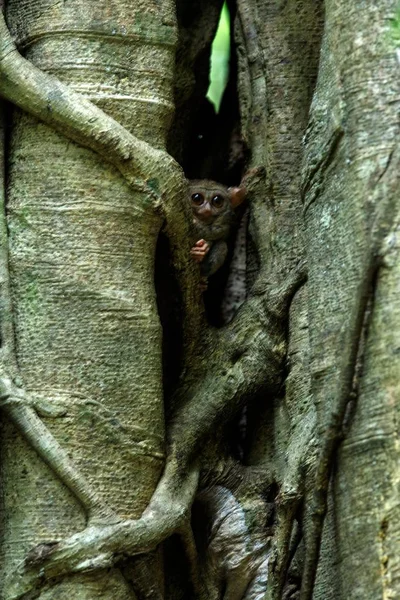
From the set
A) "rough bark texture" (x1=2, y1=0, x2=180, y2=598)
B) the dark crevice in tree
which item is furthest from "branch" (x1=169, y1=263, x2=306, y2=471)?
"rough bark texture" (x1=2, y1=0, x2=180, y2=598)

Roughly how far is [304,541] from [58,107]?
1.63m

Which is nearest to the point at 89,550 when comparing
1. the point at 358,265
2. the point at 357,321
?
the point at 357,321

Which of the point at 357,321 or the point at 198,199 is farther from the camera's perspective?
the point at 198,199

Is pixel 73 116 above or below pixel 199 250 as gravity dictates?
A: above

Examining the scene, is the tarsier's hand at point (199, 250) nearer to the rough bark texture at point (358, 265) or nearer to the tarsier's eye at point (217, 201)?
the tarsier's eye at point (217, 201)

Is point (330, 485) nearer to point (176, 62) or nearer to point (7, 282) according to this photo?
point (7, 282)

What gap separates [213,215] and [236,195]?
17cm

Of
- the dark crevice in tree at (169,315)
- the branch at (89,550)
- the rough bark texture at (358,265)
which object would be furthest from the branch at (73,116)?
the branch at (89,550)

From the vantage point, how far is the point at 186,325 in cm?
561

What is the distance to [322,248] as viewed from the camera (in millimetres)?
4883

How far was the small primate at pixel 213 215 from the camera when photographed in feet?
19.5

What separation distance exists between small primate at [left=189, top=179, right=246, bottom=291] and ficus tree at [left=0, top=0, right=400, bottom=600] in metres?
0.14

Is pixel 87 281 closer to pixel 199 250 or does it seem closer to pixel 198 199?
pixel 199 250

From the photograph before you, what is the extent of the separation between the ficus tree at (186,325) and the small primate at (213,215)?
0.46 ft
